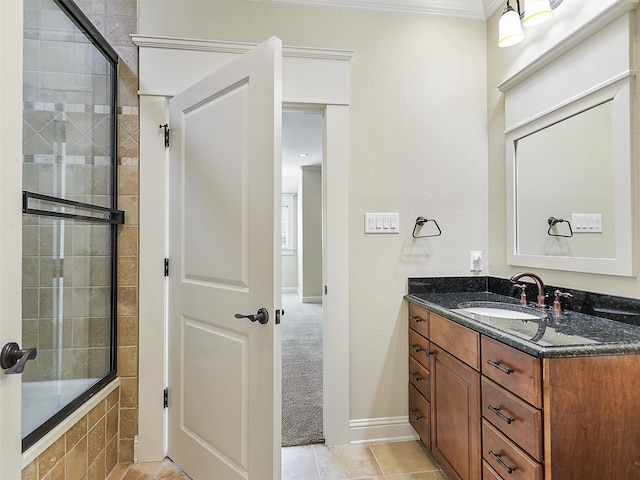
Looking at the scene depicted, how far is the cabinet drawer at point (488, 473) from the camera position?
51.9 inches

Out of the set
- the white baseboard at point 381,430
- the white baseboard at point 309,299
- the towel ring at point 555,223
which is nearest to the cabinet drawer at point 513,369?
the towel ring at point 555,223

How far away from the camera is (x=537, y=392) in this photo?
3.59 ft

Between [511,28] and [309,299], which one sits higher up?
[511,28]

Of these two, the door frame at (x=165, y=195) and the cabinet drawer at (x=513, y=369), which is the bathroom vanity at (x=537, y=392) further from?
the door frame at (x=165, y=195)

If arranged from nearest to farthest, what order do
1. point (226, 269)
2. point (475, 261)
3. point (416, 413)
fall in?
A: point (226, 269) → point (416, 413) → point (475, 261)

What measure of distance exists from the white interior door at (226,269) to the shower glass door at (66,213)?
348 mm

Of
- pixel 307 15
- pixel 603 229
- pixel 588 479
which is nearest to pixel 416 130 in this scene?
pixel 307 15

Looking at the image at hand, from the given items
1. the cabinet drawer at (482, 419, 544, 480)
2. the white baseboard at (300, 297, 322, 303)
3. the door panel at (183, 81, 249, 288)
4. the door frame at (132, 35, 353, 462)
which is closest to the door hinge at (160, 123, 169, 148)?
the door frame at (132, 35, 353, 462)

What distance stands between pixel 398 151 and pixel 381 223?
0.47 m

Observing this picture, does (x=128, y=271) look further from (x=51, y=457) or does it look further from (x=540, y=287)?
(x=540, y=287)

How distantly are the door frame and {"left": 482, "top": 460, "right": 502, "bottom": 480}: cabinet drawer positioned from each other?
86 centimetres

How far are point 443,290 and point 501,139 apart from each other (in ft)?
3.29

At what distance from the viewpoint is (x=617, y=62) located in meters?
1.42

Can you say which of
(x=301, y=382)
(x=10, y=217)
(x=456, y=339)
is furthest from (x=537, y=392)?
(x=301, y=382)
